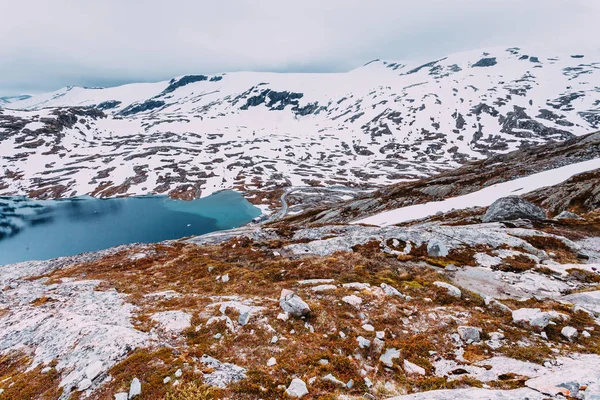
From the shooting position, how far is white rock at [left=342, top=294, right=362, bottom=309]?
50.4ft

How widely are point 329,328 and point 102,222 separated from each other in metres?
179

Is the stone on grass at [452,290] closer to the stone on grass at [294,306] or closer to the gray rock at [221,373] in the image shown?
the stone on grass at [294,306]

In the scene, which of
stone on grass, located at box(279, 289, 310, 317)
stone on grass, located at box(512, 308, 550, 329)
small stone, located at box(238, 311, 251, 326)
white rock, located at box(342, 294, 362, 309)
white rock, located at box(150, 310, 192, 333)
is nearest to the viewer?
stone on grass, located at box(512, 308, 550, 329)

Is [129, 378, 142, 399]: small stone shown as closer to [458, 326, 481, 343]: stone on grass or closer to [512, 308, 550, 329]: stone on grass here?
[458, 326, 481, 343]: stone on grass

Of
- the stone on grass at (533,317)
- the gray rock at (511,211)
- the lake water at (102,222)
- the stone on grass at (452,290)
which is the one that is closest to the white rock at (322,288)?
the stone on grass at (452,290)

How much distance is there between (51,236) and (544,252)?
179 m

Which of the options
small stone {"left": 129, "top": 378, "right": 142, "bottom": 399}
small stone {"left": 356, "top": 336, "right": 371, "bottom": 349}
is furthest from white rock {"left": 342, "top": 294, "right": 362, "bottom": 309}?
small stone {"left": 129, "top": 378, "right": 142, "bottom": 399}

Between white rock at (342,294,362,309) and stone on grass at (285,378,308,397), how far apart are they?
6.63m

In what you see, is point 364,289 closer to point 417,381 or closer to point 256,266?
point 417,381

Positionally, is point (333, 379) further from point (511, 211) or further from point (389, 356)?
point (511, 211)

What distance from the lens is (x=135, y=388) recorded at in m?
9.36

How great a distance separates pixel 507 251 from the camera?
88.5ft

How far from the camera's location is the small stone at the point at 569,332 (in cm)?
1188

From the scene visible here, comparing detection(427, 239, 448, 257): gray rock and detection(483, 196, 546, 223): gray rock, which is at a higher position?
detection(427, 239, 448, 257): gray rock
